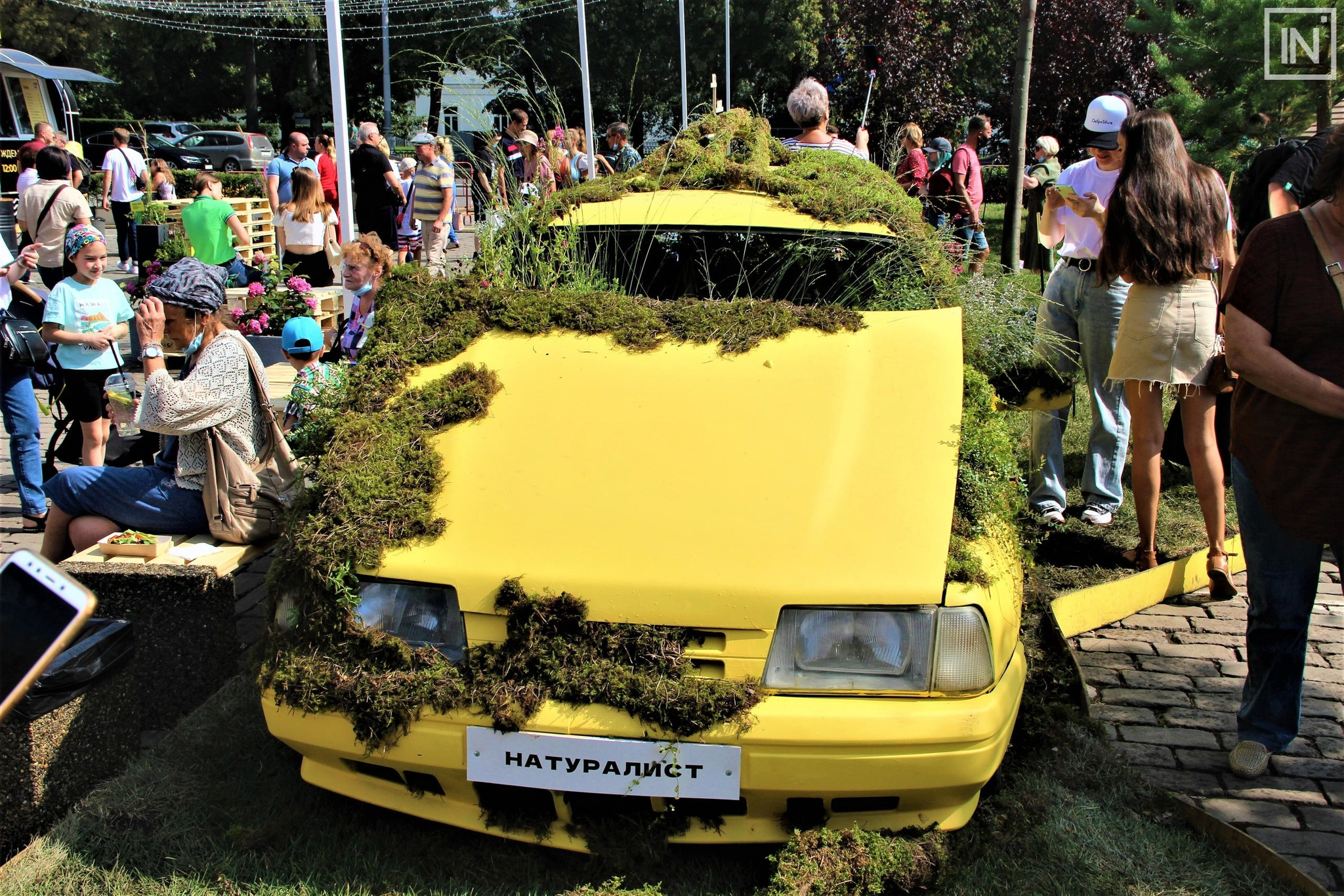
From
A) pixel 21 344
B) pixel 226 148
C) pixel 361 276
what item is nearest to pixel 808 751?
pixel 361 276

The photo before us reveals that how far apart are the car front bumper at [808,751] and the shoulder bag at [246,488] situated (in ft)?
4.30

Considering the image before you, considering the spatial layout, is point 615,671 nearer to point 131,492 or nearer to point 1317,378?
point 1317,378

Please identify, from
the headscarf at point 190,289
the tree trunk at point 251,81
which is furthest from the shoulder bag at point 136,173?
the tree trunk at point 251,81

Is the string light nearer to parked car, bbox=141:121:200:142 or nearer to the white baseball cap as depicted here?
parked car, bbox=141:121:200:142

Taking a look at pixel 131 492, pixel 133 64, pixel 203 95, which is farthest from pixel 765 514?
pixel 203 95

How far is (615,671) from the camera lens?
2.65 m

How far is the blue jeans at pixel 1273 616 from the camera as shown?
3346 mm

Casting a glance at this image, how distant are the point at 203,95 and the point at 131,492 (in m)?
58.8

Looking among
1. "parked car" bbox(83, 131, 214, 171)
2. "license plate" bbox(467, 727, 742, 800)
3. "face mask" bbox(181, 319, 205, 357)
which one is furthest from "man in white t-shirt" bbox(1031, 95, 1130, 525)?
"parked car" bbox(83, 131, 214, 171)

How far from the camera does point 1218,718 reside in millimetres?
3789

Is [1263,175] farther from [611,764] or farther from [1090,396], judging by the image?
[611,764]

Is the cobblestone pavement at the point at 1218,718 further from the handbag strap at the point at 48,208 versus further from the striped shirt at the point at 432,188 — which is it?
the striped shirt at the point at 432,188

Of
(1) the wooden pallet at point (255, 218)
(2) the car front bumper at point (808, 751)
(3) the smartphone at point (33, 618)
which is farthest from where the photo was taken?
(1) the wooden pallet at point (255, 218)

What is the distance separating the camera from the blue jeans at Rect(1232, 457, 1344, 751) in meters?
3.35
